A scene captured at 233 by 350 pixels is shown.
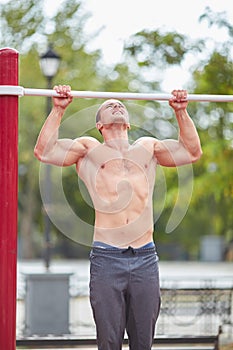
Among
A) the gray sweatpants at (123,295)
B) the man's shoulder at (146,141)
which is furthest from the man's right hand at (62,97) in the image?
the gray sweatpants at (123,295)

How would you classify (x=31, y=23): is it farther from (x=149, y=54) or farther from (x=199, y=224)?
(x=199, y=224)

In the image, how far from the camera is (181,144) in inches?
187

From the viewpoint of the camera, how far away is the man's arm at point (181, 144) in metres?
4.69

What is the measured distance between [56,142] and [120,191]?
0.39 m

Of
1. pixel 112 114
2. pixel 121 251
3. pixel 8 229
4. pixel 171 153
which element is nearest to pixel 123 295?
pixel 121 251

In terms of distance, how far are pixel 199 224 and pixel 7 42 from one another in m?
18.3

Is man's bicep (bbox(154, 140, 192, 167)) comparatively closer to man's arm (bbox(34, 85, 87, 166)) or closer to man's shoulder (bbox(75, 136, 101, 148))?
man's shoulder (bbox(75, 136, 101, 148))

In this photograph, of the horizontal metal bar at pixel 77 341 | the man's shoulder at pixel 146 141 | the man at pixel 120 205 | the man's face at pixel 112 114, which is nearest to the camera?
the man at pixel 120 205

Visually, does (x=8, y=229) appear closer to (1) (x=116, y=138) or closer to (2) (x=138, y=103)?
(1) (x=116, y=138)

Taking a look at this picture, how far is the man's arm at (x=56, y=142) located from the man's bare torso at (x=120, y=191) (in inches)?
4.1

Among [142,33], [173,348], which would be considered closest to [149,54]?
[142,33]

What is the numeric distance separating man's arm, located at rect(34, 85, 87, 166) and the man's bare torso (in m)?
0.10

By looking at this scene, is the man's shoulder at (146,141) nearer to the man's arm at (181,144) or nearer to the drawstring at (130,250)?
the man's arm at (181,144)

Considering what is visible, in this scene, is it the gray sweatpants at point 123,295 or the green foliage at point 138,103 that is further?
the green foliage at point 138,103
